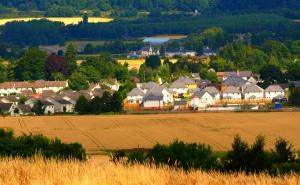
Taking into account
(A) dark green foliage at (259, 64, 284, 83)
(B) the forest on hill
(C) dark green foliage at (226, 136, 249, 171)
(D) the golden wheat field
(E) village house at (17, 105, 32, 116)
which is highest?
(B) the forest on hill

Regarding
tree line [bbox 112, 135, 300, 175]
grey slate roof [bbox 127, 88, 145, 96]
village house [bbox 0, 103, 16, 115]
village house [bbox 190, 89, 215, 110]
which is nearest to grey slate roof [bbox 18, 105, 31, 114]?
village house [bbox 0, 103, 16, 115]

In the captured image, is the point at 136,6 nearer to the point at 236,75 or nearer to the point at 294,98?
the point at 236,75

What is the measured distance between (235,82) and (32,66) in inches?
456

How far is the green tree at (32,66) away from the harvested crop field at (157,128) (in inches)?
778

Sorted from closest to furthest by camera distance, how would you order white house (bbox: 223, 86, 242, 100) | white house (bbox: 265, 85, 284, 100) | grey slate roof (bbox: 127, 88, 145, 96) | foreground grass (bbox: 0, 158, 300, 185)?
foreground grass (bbox: 0, 158, 300, 185) < grey slate roof (bbox: 127, 88, 145, 96) < white house (bbox: 265, 85, 284, 100) < white house (bbox: 223, 86, 242, 100)

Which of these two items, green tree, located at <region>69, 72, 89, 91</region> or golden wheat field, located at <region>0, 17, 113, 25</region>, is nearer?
green tree, located at <region>69, 72, 89, 91</region>

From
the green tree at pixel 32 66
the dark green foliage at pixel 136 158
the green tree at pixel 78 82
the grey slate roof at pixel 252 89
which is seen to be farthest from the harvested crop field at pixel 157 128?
the green tree at pixel 32 66

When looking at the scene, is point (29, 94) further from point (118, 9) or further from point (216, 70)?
point (118, 9)

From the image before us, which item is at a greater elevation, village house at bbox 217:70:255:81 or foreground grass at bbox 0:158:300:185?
village house at bbox 217:70:255:81

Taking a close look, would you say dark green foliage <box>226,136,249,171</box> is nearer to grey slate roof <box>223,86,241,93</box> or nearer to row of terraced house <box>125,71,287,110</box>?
row of terraced house <box>125,71,287,110</box>

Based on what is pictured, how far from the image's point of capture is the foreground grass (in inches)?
400

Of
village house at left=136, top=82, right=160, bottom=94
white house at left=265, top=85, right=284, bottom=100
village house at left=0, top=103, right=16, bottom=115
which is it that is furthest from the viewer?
village house at left=136, top=82, right=160, bottom=94

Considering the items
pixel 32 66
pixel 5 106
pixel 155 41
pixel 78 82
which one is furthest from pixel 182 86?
pixel 155 41

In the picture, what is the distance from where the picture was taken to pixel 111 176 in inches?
412
